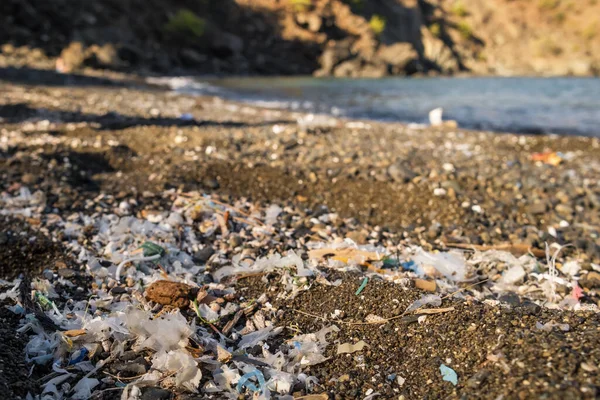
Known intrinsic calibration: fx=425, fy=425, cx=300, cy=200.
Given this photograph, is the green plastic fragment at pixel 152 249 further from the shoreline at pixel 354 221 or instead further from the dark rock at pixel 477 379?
the dark rock at pixel 477 379

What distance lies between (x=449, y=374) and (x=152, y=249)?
2.12 meters

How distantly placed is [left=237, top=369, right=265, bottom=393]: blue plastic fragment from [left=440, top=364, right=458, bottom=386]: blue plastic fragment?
77 centimetres

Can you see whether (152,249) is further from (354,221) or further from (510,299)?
(510,299)

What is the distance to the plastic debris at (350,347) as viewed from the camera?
204 cm

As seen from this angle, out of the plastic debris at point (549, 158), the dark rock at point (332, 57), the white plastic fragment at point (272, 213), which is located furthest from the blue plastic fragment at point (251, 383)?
the dark rock at point (332, 57)

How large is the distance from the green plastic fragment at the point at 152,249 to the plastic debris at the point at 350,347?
154 cm

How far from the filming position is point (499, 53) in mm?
73875

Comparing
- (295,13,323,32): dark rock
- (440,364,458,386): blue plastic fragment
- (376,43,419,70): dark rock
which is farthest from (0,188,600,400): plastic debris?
(295,13,323,32): dark rock

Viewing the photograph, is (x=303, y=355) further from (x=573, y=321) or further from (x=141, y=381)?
(x=573, y=321)

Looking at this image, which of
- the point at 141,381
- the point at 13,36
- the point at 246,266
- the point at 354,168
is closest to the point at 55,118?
the point at 354,168

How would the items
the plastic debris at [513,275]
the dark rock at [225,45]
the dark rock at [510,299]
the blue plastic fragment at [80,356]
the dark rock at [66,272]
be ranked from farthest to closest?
the dark rock at [225,45] → the plastic debris at [513,275] → the dark rock at [66,272] → the dark rock at [510,299] → the blue plastic fragment at [80,356]

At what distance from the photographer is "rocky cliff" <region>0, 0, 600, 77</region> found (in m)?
29.2

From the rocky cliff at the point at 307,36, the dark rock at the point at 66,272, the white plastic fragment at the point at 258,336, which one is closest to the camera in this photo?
the white plastic fragment at the point at 258,336

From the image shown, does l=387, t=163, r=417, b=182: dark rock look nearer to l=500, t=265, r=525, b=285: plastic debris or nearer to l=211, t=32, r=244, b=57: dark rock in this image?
l=500, t=265, r=525, b=285: plastic debris
